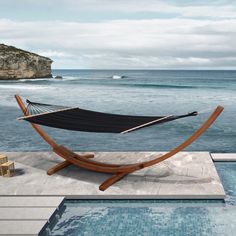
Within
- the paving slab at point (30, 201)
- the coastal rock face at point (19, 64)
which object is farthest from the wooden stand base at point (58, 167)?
the coastal rock face at point (19, 64)

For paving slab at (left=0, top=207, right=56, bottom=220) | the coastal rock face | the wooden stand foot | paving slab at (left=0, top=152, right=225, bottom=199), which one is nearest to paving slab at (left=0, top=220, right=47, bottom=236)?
paving slab at (left=0, top=207, right=56, bottom=220)

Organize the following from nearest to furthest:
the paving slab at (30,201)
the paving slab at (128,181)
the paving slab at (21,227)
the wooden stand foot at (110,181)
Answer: the paving slab at (21,227)
the paving slab at (30,201)
the paving slab at (128,181)
the wooden stand foot at (110,181)

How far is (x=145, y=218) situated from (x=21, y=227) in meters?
2.11

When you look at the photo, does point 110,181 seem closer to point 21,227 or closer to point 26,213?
point 26,213

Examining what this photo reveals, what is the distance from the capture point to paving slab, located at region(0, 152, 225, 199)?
268 inches

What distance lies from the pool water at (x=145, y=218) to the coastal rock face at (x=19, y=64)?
61.0 meters

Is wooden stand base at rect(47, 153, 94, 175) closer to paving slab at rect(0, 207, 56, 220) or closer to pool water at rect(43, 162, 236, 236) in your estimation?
pool water at rect(43, 162, 236, 236)

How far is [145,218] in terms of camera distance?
6168mm

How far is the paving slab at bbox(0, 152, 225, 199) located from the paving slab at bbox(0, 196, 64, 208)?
0.14 meters

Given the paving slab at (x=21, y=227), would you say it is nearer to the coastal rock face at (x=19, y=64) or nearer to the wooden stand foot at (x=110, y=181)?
the wooden stand foot at (x=110, y=181)

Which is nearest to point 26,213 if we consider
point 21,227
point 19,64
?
point 21,227

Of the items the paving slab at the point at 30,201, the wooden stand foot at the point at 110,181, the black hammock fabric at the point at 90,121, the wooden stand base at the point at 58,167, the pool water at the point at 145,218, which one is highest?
the black hammock fabric at the point at 90,121

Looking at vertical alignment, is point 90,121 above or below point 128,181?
above

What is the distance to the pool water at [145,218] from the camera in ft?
18.9
